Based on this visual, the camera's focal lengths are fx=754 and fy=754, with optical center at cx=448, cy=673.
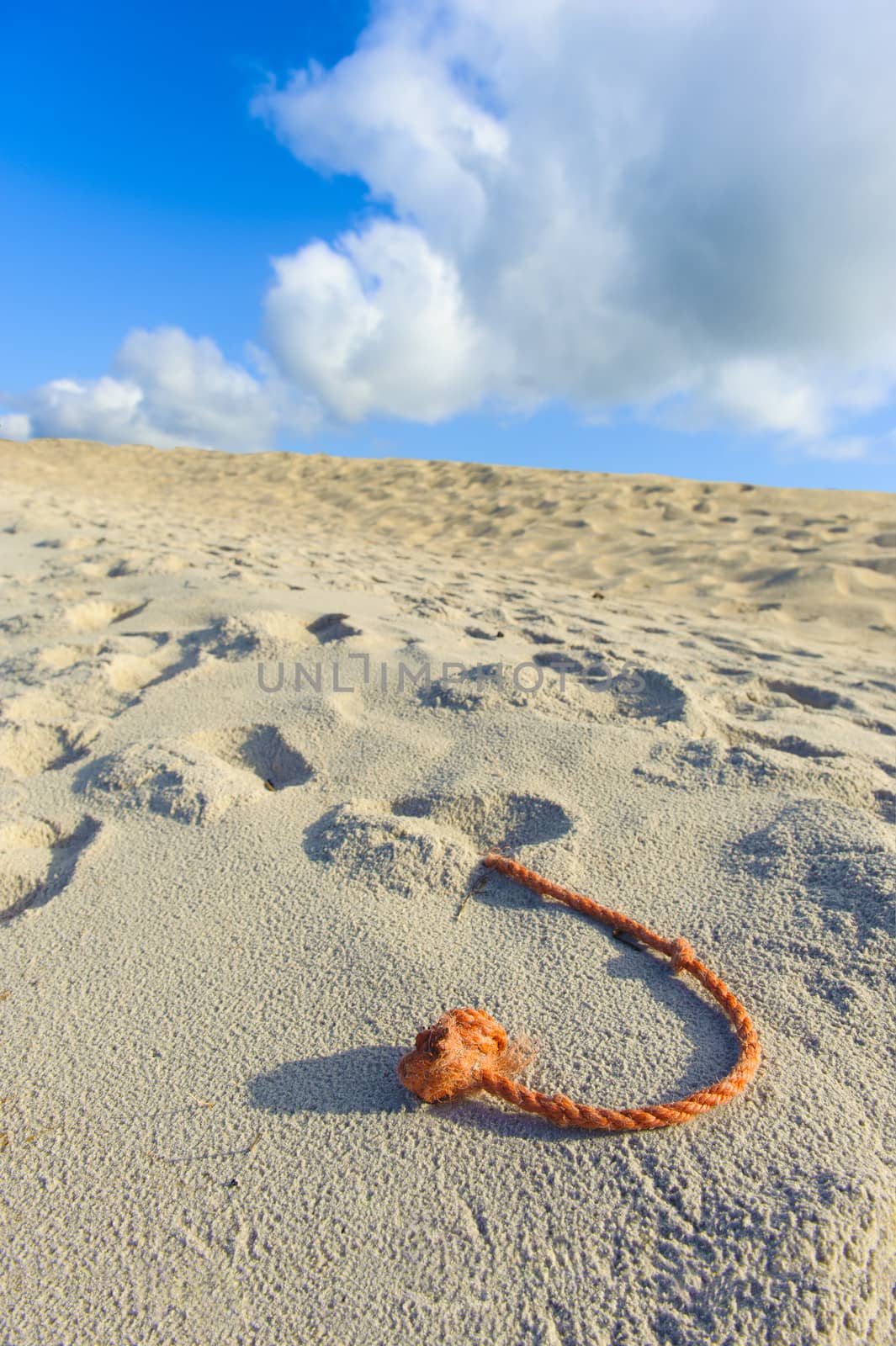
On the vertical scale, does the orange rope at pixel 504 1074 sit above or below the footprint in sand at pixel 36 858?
above

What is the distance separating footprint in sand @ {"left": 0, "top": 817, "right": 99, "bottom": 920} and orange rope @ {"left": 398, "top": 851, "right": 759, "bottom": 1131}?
77 centimetres

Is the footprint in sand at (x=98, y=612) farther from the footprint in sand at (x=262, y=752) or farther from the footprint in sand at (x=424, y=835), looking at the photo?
the footprint in sand at (x=424, y=835)

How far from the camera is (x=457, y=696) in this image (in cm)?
190

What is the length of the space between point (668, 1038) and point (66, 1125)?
0.74 m

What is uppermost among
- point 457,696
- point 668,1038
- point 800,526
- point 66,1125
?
point 800,526

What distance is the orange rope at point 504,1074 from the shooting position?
0.83 m

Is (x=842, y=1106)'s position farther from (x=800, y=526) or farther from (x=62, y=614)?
(x=800, y=526)

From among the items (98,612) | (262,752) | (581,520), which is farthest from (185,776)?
(581,520)

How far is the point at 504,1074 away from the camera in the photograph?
0.91 metres

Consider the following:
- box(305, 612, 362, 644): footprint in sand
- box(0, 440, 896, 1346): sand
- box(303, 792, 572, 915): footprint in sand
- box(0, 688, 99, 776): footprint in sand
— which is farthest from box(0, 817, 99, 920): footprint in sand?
box(305, 612, 362, 644): footprint in sand

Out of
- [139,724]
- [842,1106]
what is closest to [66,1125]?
[842,1106]

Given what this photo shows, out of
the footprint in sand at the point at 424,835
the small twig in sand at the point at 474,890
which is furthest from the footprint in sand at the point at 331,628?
the small twig in sand at the point at 474,890

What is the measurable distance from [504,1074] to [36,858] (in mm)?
977

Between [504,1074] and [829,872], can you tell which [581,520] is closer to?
[829,872]
